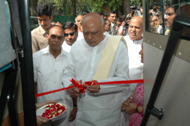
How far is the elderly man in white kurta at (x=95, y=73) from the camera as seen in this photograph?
2277mm

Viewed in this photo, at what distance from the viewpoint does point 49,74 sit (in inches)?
114

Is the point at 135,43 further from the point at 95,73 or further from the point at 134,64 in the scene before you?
the point at 95,73

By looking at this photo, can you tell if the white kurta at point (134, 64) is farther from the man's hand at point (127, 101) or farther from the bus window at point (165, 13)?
the bus window at point (165, 13)

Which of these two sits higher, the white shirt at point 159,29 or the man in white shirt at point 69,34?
the white shirt at point 159,29

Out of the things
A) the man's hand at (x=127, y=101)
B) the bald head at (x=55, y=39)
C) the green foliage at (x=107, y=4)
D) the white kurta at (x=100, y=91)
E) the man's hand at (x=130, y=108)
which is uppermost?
the green foliage at (x=107, y=4)

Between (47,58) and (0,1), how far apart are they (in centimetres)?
213

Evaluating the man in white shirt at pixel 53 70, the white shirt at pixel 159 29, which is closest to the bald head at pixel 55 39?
the man in white shirt at pixel 53 70

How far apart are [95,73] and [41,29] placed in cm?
213

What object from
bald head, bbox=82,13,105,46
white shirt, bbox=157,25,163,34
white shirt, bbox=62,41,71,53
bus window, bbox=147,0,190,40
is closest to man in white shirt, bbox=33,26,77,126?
white shirt, bbox=62,41,71,53

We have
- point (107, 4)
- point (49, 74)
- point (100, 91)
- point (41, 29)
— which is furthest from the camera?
point (107, 4)

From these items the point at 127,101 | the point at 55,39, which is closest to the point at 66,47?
the point at 55,39

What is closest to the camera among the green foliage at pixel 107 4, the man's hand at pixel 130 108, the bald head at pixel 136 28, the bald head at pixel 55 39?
the man's hand at pixel 130 108

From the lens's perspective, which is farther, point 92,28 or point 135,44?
point 135,44

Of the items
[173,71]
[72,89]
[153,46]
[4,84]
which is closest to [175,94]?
[173,71]
